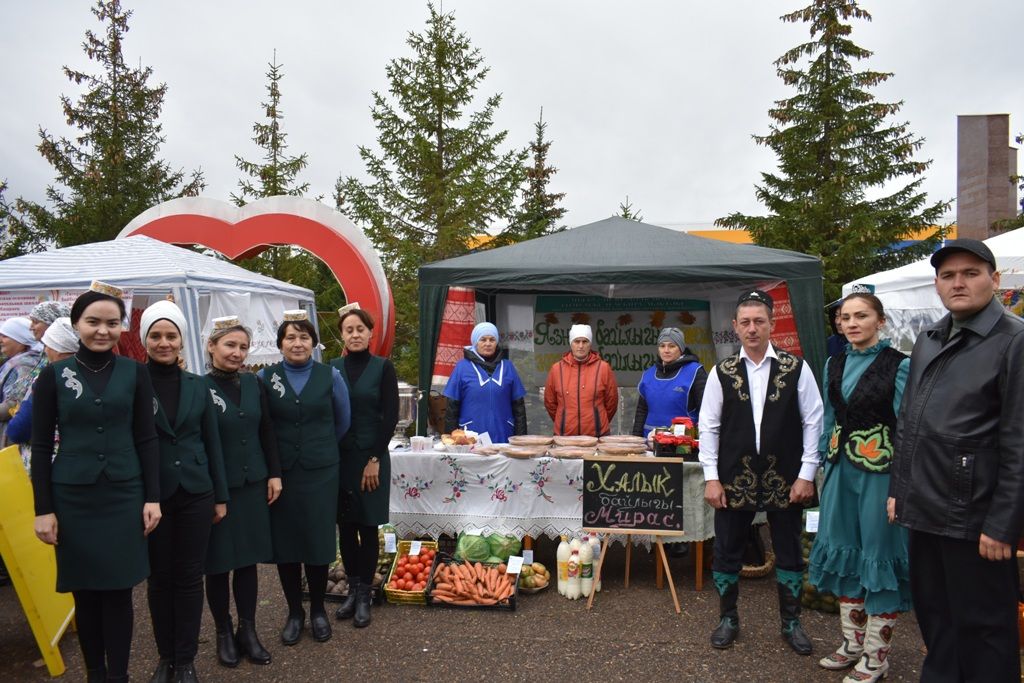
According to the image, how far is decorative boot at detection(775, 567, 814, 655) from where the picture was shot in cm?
351

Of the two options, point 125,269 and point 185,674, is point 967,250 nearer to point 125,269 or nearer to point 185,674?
point 185,674

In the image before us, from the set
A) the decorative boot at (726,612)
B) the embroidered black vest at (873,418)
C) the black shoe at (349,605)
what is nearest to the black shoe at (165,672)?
the black shoe at (349,605)

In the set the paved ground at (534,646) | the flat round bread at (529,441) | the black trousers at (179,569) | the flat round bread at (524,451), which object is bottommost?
the paved ground at (534,646)

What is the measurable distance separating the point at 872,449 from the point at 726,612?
4.01 feet

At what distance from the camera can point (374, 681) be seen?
3.27 m

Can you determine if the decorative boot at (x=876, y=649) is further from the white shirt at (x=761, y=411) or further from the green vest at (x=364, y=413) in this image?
the green vest at (x=364, y=413)

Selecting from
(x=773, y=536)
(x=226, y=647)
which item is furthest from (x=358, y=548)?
(x=773, y=536)

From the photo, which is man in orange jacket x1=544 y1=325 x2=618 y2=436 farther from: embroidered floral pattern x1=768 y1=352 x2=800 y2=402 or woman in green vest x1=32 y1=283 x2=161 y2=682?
woman in green vest x1=32 y1=283 x2=161 y2=682

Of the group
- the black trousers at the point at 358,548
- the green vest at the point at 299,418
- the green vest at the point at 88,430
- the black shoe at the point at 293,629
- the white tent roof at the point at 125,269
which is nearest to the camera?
the green vest at the point at 88,430

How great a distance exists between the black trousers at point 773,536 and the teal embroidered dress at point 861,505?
8.9 inches

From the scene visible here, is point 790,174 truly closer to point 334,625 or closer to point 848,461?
point 848,461

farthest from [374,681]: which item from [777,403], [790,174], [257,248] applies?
[790,174]

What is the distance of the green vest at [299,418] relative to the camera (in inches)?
139

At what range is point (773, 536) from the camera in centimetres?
356
